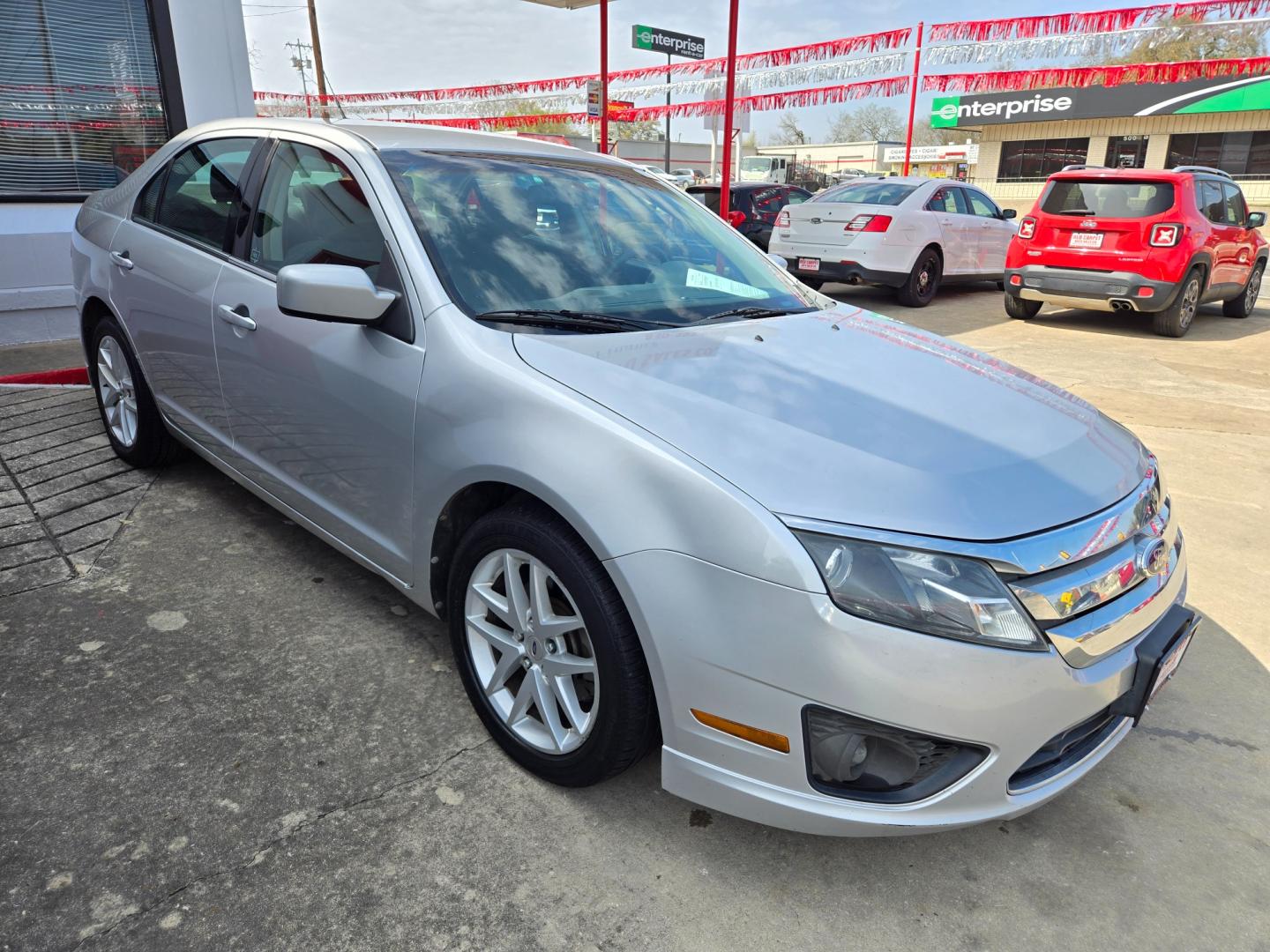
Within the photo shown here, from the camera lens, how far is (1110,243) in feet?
28.9

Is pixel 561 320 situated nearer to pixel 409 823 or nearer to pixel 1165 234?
→ pixel 409 823

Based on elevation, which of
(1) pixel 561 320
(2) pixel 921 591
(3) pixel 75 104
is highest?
(3) pixel 75 104

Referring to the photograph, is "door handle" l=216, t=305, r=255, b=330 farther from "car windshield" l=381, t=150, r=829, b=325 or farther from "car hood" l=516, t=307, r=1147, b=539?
"car hood" l=516, t=307, r=1147, b=539

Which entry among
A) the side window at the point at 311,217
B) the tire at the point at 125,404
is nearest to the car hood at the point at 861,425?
the side window at the point at 311,217

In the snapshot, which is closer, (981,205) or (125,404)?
(125,404)

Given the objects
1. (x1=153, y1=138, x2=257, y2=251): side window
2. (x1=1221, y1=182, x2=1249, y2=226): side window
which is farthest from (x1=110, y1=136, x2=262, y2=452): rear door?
(x1=1221, y1=182, x2=1249, y2=226): side window

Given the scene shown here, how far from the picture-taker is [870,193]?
33.5ft

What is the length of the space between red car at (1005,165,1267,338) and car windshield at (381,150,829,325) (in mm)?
7106

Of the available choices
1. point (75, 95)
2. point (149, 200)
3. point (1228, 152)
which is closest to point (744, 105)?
point (75, 95)

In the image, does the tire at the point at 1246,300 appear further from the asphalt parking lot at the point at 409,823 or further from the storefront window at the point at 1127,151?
the storefront window at the point at 1127,151

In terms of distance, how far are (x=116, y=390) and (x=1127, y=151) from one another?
4005 cm

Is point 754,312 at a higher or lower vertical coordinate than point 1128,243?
higher

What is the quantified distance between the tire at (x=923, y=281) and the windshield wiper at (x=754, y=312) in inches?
307

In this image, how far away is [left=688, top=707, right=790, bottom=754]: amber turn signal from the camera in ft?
5.65
